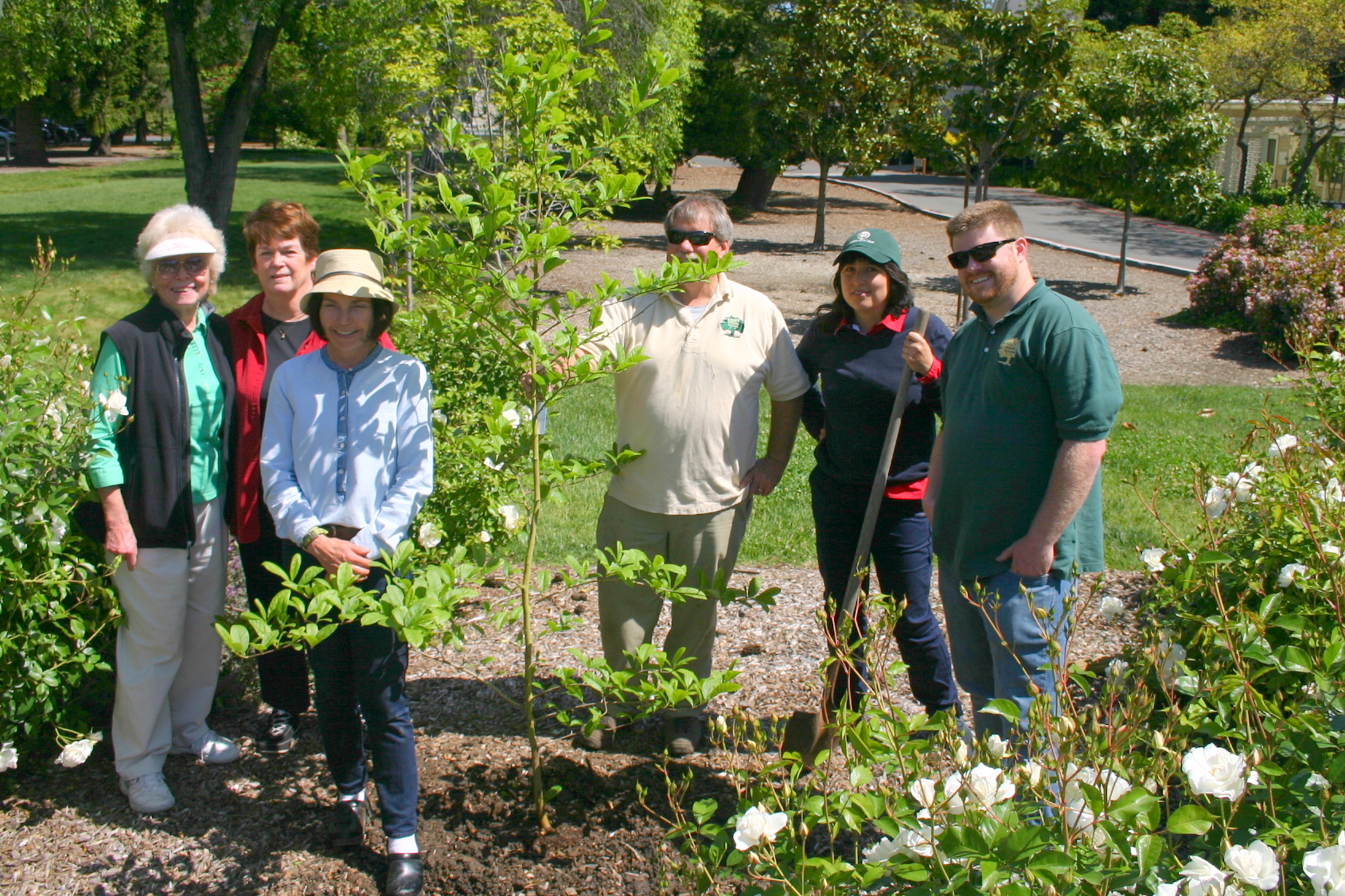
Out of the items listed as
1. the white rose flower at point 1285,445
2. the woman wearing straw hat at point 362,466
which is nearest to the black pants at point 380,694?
the woman wearing straw hat at point 362,466

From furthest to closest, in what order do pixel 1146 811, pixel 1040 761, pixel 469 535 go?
pixel 469 535
pixel 1040 761
pixel 1146 811

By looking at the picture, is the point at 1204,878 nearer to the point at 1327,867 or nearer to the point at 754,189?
the point at 1327,867

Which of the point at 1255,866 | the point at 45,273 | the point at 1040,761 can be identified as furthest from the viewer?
the point at 45,273

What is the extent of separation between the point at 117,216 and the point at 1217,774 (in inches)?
1020

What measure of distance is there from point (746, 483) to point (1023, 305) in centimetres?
113

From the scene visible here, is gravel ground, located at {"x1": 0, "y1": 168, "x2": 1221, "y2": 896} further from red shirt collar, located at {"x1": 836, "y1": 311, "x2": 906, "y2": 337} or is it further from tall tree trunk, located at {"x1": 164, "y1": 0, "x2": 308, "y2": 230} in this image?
tall tree trunk, located at {"x1": 164, "y1": 0, "x2": 308, "y2": 230}

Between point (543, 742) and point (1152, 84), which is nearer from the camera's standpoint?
point (543, 742)

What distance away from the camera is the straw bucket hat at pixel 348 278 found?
285cm

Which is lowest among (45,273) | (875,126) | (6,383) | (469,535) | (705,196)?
(469,535)

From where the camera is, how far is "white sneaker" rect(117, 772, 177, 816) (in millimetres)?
3277

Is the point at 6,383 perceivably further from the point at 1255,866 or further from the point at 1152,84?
the point at 1152,84

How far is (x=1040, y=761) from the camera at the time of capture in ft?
6.26

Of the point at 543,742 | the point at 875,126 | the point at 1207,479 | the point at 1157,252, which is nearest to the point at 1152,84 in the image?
the point at 875,126

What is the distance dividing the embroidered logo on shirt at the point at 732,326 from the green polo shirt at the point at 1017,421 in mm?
683
